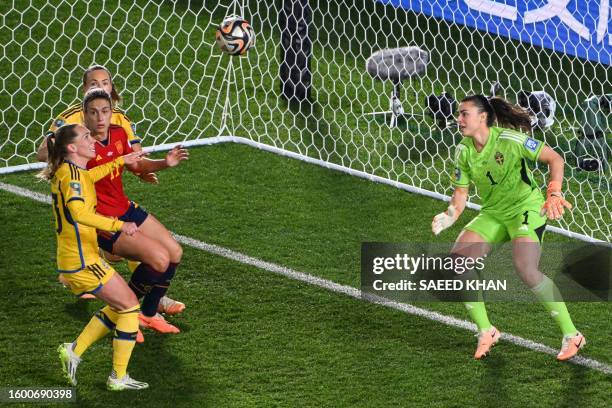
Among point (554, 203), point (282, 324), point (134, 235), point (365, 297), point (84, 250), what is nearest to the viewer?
point (84, 250)

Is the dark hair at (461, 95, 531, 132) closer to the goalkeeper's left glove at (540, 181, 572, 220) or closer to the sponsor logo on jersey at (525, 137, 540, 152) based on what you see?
the sponsor logo on jersey at (525, 137, 540, 152)

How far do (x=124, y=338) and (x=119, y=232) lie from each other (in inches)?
32.4

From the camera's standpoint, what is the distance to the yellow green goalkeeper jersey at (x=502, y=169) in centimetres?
873

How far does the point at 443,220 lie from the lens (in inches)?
343

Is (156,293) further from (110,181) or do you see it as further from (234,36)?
(234,36)

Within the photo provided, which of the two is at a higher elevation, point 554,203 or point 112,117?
point 554,203

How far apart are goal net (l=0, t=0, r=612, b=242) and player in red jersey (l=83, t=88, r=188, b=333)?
3.15 metres

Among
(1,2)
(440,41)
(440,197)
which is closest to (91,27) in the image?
(1,2)

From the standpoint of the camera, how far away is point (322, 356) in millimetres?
8672

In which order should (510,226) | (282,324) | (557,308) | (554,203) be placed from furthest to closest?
(282,324) < (510,226) < (557,308) < (554,203)

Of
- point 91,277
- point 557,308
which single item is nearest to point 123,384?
point 91,277

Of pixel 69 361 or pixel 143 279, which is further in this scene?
pixel 143 279

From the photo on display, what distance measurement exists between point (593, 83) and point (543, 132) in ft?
4.32

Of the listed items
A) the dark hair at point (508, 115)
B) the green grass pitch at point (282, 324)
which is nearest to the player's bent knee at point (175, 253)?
the green grass pitch at point (282, 324)
